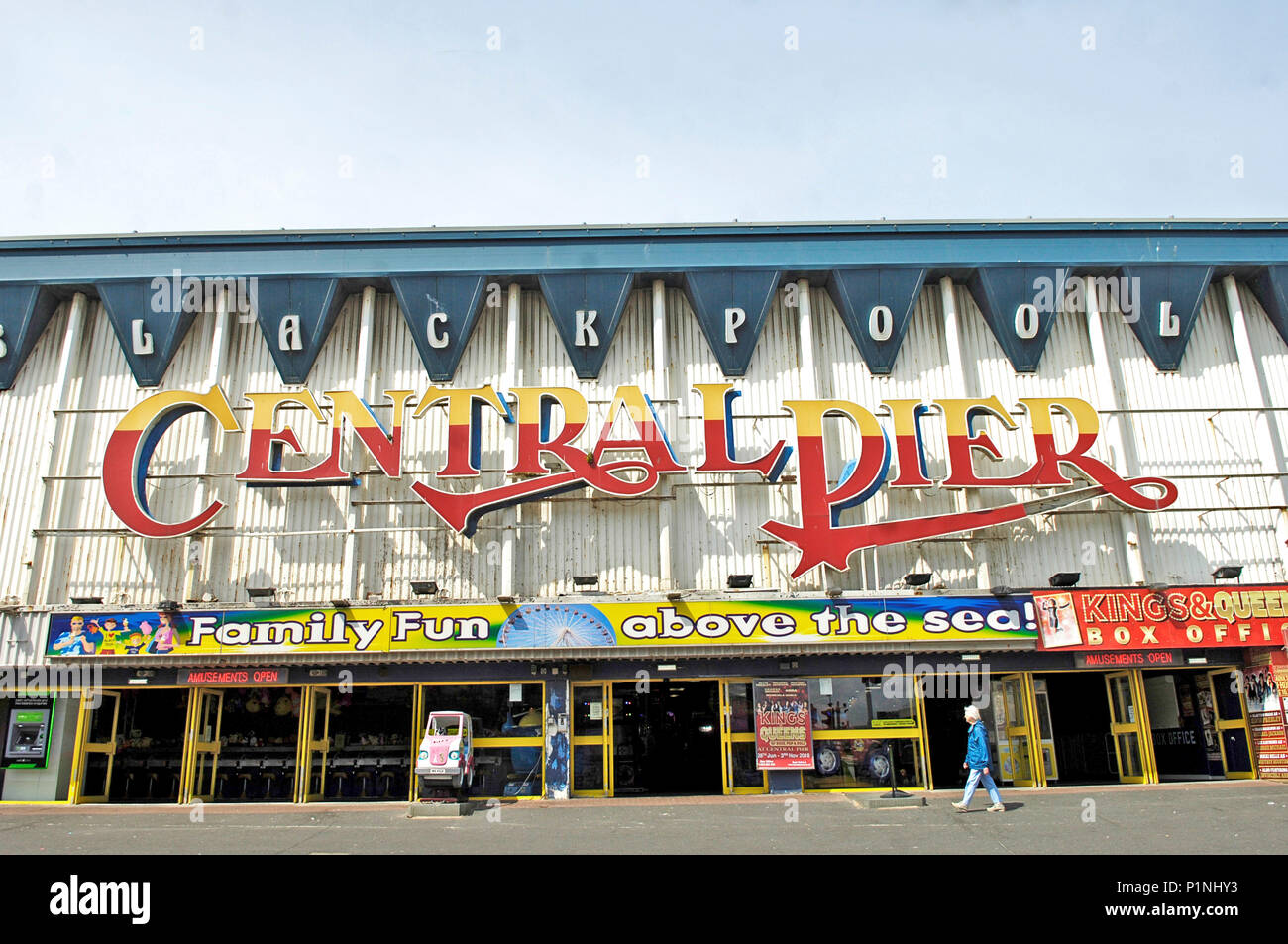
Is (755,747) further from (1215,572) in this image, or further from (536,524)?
(1215,572)

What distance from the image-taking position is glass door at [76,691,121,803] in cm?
2069

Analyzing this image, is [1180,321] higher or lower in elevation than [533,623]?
higher

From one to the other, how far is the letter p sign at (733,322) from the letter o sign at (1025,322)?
6.64 m

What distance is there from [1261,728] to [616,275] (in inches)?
685

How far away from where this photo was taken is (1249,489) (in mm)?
22406

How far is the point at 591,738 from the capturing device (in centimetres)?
2041

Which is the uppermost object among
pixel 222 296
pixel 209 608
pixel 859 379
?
pixel 222 296

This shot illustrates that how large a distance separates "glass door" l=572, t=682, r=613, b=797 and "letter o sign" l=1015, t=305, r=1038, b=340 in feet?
42.7

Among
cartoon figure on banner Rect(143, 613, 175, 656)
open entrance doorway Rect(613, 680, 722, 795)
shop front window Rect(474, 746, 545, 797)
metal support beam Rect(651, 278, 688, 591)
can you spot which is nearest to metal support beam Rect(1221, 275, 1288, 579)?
open entrance doorway Rect(613, 680, 722, 795)

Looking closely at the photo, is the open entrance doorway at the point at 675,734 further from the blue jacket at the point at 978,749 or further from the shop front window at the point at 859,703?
the blue jacket at the point at 978,749

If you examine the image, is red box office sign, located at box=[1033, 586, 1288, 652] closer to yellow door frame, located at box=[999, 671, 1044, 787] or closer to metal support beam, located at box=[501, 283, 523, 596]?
yellow door frame, located at box=[999, 671, 1044, 787]

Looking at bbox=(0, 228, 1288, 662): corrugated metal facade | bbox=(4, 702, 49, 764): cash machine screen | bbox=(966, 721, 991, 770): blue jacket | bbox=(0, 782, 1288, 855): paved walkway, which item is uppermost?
bbox=(0, 228, 1288, 662): corrugated metal facade

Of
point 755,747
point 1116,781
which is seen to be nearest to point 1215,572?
point 1116,781

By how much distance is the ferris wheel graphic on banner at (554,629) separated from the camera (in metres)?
19.9
